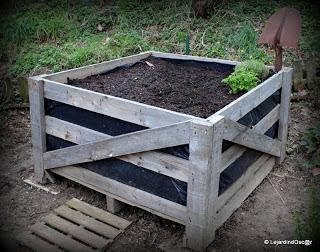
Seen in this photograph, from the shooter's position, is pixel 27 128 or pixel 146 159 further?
pixel 27 128

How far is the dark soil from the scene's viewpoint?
3.04 metres

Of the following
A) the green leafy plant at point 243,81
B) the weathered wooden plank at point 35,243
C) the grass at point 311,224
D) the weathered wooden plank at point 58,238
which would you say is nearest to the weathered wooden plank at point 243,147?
the green leafy plant at point 243,81

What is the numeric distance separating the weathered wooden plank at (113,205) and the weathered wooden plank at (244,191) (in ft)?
2.70

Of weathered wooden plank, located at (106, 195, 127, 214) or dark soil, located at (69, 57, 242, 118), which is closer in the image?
weathered wooden plank, located at (106, 195, 127, 214)

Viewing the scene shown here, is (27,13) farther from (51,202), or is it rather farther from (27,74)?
(51,202)

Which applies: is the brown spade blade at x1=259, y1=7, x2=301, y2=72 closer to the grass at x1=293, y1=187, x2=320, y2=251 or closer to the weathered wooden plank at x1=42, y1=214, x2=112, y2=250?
the grass at x1=293, y1=187, x2=320, y2=251

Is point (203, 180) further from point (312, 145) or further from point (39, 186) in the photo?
point (312, 145)

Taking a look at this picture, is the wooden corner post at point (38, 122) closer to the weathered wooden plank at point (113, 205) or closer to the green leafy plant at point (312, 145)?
the weathered wooden plank at point (113, 205)

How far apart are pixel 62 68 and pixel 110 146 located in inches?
119

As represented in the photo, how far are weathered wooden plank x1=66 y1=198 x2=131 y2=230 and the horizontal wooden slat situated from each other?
0.51 metres

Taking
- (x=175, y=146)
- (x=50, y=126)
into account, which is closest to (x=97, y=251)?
(x=175, y=146)

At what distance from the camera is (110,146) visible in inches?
109

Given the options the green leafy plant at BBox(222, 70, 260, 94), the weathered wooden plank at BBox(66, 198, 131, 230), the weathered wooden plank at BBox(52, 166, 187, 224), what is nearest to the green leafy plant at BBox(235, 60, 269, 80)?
the green leafy plant at BBox(222, 70, 260, 94)

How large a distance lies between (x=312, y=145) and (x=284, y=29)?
4.07ft
